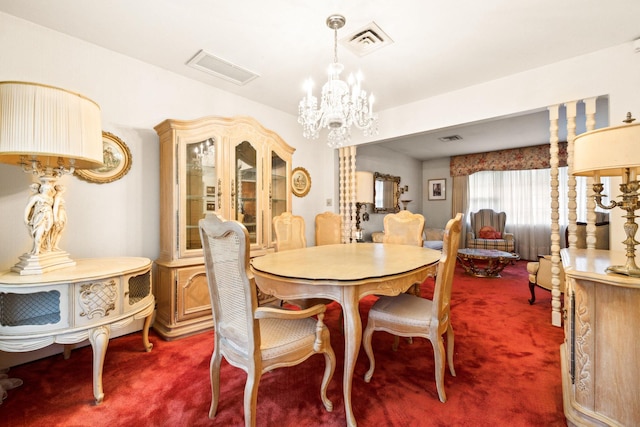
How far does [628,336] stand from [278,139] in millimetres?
2954

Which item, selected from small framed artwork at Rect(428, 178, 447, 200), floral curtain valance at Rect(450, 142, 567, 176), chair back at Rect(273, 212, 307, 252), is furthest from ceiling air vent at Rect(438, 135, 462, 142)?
chair back at Rect(273, 212, 307, 252)

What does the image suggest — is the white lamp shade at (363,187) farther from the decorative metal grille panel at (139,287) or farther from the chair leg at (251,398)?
the chair leg at (251,398)

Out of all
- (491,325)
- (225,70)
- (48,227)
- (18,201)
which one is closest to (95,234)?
(18,201)

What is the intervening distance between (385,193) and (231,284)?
5120 mm

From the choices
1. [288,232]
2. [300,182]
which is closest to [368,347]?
[288,232]

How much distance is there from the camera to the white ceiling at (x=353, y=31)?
6.09ft

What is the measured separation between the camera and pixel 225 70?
270 cm

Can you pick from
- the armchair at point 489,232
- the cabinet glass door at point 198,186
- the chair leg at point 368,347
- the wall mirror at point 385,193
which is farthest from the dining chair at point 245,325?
the armchair at point 489,232

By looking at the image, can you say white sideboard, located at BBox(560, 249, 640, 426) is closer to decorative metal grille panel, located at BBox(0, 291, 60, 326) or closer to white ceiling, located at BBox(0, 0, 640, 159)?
white ceiling, located at BBox(0, 0, 640, 159)

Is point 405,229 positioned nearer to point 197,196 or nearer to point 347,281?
point 347,281

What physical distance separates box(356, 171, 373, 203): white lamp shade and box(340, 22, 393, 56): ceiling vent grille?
203 centimetres

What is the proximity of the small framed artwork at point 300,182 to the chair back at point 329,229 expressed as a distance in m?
0.63

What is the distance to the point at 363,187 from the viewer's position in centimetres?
429

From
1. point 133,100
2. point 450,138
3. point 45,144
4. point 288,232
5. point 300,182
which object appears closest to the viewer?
point 45,144
